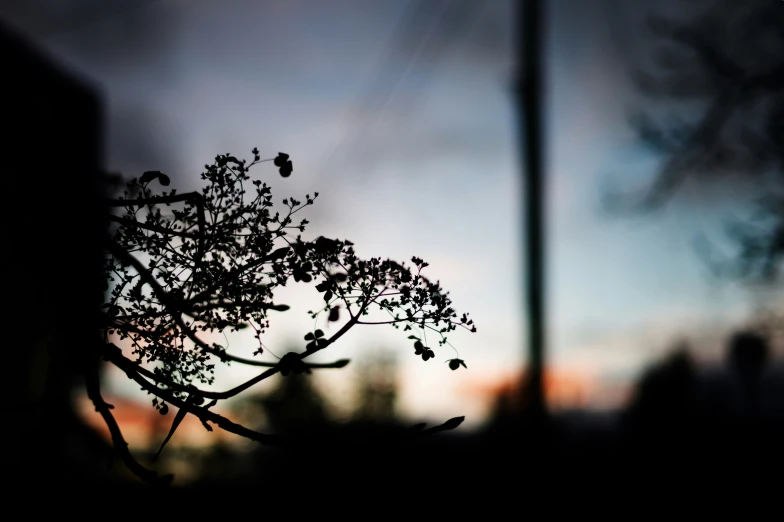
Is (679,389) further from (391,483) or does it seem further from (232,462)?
(232,462)

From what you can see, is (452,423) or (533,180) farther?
(533,180)

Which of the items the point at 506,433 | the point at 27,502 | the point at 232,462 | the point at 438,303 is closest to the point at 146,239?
the point at 438,303

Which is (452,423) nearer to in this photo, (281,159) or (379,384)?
(281,159)

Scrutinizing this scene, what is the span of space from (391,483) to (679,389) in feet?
12.1

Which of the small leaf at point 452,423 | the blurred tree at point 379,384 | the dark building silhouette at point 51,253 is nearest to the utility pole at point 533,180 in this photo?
the dark building silhouette at point 51,253

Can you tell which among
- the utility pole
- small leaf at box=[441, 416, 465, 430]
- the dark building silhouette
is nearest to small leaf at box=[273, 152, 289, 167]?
the dark building silhouette

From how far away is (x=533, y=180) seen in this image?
3.57m

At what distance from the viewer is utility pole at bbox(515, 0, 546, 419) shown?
3399mm

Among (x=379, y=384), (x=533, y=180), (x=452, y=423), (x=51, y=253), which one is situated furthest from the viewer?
(x=379, y=384)

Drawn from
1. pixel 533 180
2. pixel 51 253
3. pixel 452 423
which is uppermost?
pixel 533 180

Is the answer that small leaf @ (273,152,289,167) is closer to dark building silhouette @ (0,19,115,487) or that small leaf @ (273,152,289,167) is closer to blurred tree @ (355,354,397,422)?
dark building silhouette @ (0,19,115,487)

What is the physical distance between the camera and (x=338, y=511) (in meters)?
4.72

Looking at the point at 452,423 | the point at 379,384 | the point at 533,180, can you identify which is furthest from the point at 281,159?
the point at 379,384

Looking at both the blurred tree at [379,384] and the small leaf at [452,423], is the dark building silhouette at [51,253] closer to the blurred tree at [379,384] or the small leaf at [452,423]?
the small leaf at [452,423]
